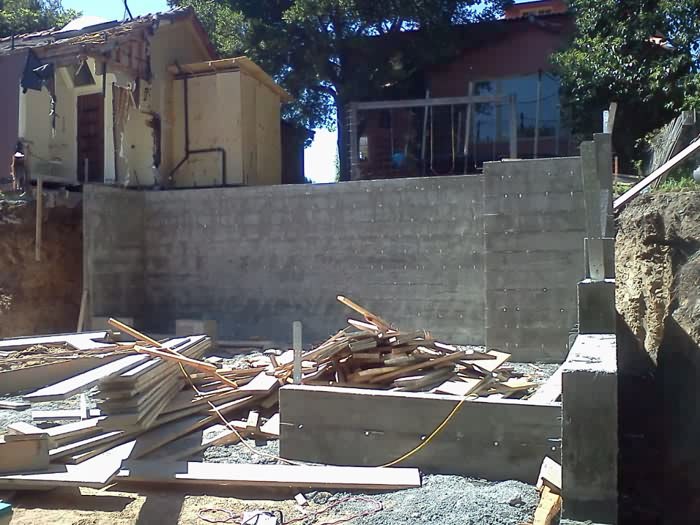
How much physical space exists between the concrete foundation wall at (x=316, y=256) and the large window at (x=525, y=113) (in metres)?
7.70

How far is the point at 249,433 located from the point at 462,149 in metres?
12.9

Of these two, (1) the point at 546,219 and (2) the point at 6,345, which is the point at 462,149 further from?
(2) the point at 6,345

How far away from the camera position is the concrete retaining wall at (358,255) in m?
9.42

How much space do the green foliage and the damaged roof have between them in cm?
659

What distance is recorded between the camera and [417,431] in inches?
217

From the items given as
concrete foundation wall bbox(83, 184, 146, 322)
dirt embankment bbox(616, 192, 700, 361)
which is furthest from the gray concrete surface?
concrete foundation wall bbox(83, 184, 146, 322)

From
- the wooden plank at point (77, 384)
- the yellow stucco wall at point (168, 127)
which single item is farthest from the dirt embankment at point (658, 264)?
the yellow stucco wall at point (168, 127)

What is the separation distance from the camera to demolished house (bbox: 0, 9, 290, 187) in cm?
1354

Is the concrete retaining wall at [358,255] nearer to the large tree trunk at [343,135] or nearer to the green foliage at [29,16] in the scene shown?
the large tree trunk at [343,135]

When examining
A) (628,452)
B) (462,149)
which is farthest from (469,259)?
(462,149)

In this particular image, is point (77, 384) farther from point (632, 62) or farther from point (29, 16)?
point (29, 16)

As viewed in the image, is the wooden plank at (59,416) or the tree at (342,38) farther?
the tree at (342,38)

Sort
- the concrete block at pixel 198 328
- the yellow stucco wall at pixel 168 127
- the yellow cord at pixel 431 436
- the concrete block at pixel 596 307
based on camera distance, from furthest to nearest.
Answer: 1. the yellow stucco wall at pixel 168 127
2. the concrete block at pixel 198 328
3. the concrete block at pixel 596 307
4. the yellow cord at pixel 431 436

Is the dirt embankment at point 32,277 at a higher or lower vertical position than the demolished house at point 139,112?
lower
